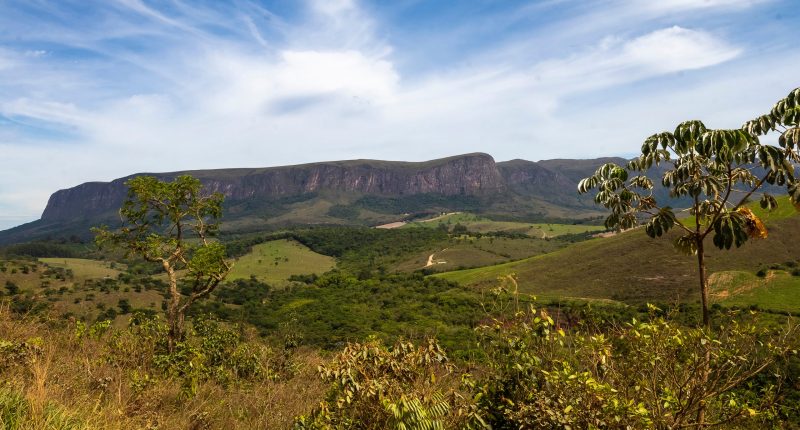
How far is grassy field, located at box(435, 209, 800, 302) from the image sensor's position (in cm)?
7325

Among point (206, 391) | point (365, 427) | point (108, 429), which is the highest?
point (108, 429)

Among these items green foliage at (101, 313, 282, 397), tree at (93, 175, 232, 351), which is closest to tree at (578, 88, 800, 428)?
green foliage at (101, 313, 282, 397)

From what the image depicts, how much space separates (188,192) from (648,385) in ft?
61.2

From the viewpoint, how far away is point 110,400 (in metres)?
9.06

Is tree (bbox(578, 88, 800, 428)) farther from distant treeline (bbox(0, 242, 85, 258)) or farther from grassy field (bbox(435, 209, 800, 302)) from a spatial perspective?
distant treeline (bbox(0, 242, 85, 258))

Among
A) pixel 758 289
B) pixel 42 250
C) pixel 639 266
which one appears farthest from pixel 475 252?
pixel 42 250

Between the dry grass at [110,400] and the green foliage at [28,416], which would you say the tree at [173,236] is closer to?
the dry grass at [110,400]

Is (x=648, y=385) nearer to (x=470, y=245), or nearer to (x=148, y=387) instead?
(x=148, y=387)

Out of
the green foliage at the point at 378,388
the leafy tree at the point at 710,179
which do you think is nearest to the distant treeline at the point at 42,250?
the green foliage at the point at 378,388

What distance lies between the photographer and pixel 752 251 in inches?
3012

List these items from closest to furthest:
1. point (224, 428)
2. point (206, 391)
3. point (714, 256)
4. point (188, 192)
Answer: point (224, 428)
point (206, 391)
point (188, 192)
point (714, 256)

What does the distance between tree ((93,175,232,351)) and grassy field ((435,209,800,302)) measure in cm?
6690

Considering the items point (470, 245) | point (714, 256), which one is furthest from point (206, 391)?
point (470, 245)

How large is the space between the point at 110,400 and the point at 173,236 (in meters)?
11.8
